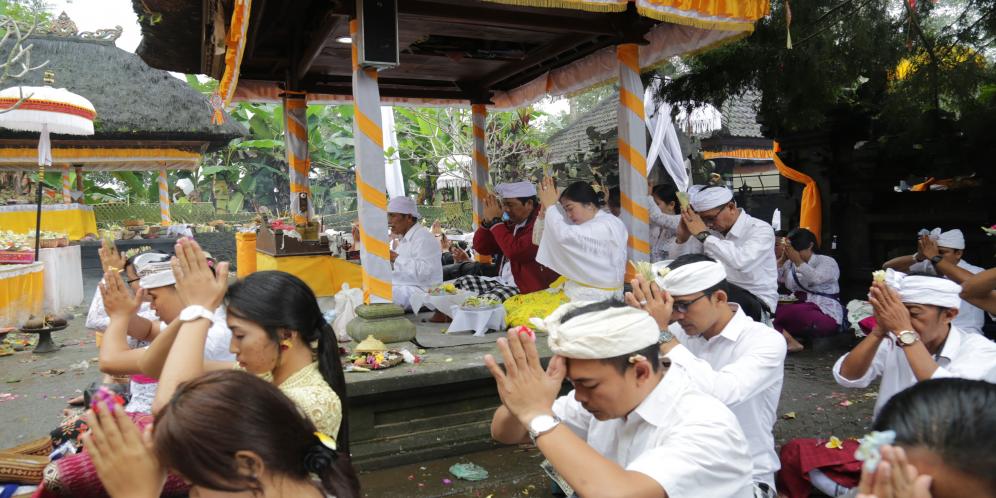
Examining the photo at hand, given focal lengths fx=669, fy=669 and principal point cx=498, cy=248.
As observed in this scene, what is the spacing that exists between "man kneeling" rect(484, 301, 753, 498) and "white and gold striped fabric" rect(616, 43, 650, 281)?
14.9 feet

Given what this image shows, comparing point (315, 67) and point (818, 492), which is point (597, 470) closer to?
point (818, 492)

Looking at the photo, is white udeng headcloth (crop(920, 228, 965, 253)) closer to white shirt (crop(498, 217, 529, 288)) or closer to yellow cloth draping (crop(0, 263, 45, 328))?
white shirt (crop(498, 217, 529, 288))

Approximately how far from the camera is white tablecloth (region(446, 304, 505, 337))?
582 centimetres

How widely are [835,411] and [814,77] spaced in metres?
3.04

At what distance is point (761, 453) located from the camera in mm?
2977

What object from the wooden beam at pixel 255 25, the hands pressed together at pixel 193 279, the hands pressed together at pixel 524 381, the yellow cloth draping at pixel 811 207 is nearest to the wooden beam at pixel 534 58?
the wooden beam at pixel 255 25

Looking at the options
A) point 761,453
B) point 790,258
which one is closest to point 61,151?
point 790,258

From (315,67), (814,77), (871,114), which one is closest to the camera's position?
(814,77)

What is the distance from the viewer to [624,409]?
6.80 feet

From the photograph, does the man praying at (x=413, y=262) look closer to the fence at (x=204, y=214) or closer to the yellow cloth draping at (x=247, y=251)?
the yellow cloth draping at (x=247, y=251)

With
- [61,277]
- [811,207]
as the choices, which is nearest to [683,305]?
[811,207]

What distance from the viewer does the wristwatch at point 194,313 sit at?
2.51 metres

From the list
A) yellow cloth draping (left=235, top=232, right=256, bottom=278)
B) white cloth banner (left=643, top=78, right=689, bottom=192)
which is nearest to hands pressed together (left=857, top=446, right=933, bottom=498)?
yellow cloth draping (left=235, top=232, right=256, bottom=278)

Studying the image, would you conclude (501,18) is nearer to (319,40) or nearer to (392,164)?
(319,40)
